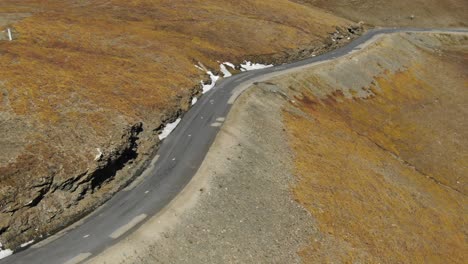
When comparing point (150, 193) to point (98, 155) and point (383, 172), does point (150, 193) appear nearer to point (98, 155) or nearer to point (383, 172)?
point (98, 155)

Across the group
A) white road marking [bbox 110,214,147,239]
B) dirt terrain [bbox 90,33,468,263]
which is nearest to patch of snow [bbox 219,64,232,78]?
dirt terrain [bbox 90,33,468,263]

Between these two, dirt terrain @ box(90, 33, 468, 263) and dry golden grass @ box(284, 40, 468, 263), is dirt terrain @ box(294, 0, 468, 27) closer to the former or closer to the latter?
dry golden grass @ box(284, 40, 468, 263)

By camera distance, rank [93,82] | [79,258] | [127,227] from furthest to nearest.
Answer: [93,82] < [127,227] < [79,258]

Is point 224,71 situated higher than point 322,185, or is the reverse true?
point 224,71

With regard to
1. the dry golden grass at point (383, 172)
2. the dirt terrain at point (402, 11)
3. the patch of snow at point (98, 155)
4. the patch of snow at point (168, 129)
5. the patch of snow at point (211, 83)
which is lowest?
the dry golden grass at point (383, 172)

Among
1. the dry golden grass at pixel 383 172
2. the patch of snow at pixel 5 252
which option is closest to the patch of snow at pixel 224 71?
the dry golden grass at pixel 383 172

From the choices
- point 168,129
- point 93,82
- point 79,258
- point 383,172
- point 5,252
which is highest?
point 93,82

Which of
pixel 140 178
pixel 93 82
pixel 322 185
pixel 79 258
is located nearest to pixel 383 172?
pixel 322 185

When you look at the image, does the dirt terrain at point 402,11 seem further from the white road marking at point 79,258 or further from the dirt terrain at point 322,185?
the white road marking at point 79,258
